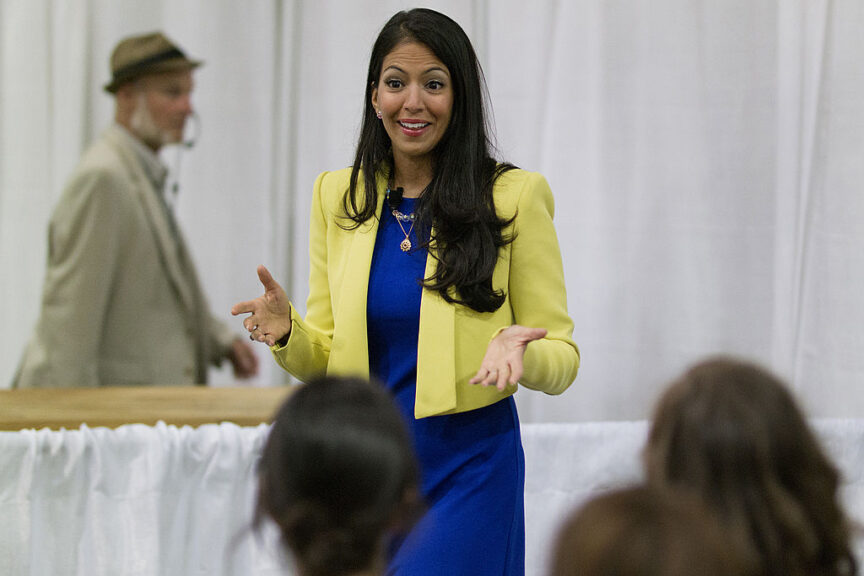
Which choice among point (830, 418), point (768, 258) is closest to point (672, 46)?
point (768, 258)

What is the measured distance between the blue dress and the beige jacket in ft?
5.51

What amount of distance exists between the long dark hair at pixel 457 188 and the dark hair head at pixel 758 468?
817 millimetres

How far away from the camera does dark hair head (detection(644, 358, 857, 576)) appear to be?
3.68 feet

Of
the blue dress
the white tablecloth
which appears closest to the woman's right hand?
the blue dress

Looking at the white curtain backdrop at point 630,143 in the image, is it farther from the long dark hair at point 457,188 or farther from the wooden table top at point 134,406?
the long dark hair at point 457,188

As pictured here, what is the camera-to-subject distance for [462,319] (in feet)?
6.50

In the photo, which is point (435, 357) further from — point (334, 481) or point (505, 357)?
point (334, 481)

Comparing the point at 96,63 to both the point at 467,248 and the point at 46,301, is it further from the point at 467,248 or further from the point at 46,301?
the point at 467,248

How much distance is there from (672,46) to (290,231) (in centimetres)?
149

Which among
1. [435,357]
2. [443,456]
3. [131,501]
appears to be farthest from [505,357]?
[131,501]

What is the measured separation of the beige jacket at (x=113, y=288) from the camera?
11.3 feet

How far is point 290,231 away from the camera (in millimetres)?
3799

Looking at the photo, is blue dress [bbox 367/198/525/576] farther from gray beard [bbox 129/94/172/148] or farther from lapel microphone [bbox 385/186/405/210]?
gray beard [bbox 129/94/172/148]

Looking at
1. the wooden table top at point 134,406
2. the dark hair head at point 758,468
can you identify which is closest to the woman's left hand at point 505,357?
the dark hair head at point 758,468
